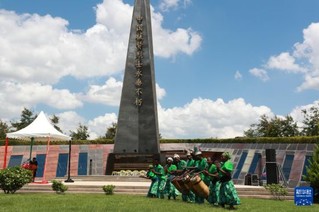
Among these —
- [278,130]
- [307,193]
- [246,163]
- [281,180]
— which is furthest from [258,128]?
[307,193]

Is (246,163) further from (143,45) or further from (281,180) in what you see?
(143,45)

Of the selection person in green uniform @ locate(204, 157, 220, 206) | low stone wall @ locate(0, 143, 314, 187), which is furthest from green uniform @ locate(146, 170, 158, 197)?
low stone wall @ locate(0, 143, 314, 187)

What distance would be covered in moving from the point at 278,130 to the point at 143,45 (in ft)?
83.5

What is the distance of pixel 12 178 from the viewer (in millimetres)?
14594

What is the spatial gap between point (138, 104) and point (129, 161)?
3.28 metres

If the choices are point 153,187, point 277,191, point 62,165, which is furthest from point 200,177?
point 62,165

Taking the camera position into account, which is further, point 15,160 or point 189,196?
point 15,160

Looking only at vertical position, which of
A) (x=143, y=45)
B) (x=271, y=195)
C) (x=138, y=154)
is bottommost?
(x=271, y=195)

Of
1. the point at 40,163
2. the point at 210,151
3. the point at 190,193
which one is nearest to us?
the point at 190,193

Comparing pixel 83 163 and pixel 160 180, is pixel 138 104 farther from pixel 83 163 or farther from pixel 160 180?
pixel 160 180

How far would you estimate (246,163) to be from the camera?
22.9 metres

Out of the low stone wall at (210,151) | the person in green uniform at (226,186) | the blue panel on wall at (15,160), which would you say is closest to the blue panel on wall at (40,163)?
the low stone wall at (210,151)

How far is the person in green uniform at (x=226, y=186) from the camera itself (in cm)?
1021

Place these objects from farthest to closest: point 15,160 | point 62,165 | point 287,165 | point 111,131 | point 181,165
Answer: point 111,131 → point 15,160 → point 62,165 → point 287,165 → point 181,165
